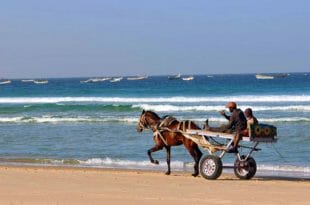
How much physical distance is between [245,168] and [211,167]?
0.73 m

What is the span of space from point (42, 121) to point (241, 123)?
19.7 meters

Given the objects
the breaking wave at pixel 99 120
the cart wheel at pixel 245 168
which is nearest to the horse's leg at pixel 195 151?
the cart wheel at pixel 245 168

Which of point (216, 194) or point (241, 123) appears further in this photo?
point (241, 123)

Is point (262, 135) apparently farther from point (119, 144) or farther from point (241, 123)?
point (119, 144)

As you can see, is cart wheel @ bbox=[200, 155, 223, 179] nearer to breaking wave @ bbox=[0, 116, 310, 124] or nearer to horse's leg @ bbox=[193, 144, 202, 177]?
horse's leg @ bbox=[193, 144, 202, 177]

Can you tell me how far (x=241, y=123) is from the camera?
42.9 ft

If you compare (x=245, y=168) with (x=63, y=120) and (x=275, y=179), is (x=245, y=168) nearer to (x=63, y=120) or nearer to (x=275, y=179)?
(x=275, y=179)

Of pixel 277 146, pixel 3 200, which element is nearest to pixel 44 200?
pixel 3 200

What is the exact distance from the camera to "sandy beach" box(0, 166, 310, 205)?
34.6 ft

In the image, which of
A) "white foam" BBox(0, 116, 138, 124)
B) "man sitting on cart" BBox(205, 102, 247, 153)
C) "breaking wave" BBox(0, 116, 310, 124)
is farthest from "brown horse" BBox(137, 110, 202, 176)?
"white foam" BBox(0, 116, 138, 124)

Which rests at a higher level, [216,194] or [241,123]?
[241,123]

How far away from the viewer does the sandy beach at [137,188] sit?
10.5m

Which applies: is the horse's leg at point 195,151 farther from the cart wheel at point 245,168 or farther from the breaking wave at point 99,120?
the breaking wave at point 99,120

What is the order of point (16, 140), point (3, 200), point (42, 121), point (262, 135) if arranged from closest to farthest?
point (3, 200) < point (262, 135) < point (16, 140) < point (42, 121)
